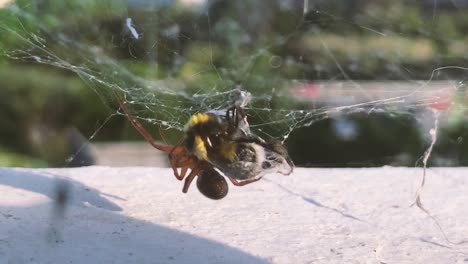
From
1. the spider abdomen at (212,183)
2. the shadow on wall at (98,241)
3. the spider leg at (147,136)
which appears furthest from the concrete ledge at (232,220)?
the spider leg at (147,136)

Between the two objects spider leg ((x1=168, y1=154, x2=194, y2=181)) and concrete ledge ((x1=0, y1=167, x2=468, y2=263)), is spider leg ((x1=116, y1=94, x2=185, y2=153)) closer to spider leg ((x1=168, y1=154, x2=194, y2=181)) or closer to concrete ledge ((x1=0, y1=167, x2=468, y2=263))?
spider leg ((x1=168, y1=154, x2=194, y2=181))

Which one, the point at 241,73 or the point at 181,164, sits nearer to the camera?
the point at 181,164

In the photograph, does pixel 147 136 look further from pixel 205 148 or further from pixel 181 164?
pixel 205 148

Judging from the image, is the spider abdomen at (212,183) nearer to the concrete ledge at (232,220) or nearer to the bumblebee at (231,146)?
the bumblebee at (231,146)

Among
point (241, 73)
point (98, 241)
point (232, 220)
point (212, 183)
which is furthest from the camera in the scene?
point (241, 73)

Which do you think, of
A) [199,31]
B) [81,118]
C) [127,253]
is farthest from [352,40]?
[127,253]

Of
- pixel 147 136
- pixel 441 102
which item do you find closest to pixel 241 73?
pixel 441 102

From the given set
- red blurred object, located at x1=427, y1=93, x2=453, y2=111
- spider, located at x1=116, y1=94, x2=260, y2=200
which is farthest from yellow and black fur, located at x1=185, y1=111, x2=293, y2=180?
red blurred object, located at x1=427, y1=93, x2=453, y2=111
